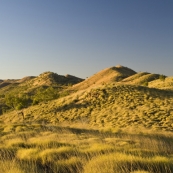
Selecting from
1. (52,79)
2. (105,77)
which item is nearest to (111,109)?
(105,77)

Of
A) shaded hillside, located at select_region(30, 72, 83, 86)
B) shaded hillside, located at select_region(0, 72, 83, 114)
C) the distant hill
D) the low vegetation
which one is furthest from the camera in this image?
shaded hillside, located at select_region(30, 72, 83, 86)

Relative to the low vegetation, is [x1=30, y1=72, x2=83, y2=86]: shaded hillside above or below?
above

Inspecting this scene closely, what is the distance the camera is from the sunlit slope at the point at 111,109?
31125 millimetres

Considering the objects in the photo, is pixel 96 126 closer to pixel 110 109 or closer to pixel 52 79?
pixel 110 109

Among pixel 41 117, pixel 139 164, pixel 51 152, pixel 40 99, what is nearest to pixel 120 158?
pixel 139 164

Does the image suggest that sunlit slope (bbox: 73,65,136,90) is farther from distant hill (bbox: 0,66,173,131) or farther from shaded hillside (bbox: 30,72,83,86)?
distant hill (bbox: 0,66,173,131)

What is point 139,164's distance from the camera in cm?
723

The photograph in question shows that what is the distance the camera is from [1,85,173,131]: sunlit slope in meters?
31.1

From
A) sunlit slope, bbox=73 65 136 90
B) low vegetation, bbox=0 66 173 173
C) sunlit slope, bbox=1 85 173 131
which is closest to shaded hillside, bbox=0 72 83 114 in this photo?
low vegetation, bbox=0 66 173 173

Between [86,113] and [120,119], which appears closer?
[120,119]

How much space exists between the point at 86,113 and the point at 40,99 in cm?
1868

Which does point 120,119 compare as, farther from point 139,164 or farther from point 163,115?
point 139,164

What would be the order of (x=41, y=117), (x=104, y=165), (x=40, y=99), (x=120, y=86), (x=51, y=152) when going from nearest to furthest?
(x=104, y=165), (x=51, y=152), (x=41, y=117), (x=120, y=86), (x=40, y=99)

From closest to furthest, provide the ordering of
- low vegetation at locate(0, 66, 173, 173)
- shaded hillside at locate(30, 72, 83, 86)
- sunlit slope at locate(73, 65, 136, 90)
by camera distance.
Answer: low vegetation at locate(0, 66, 173, 173) < sunlit slope at locate(73, 65, 136, 90) < shaded hillside at locate(30, 72, 83, 86)
